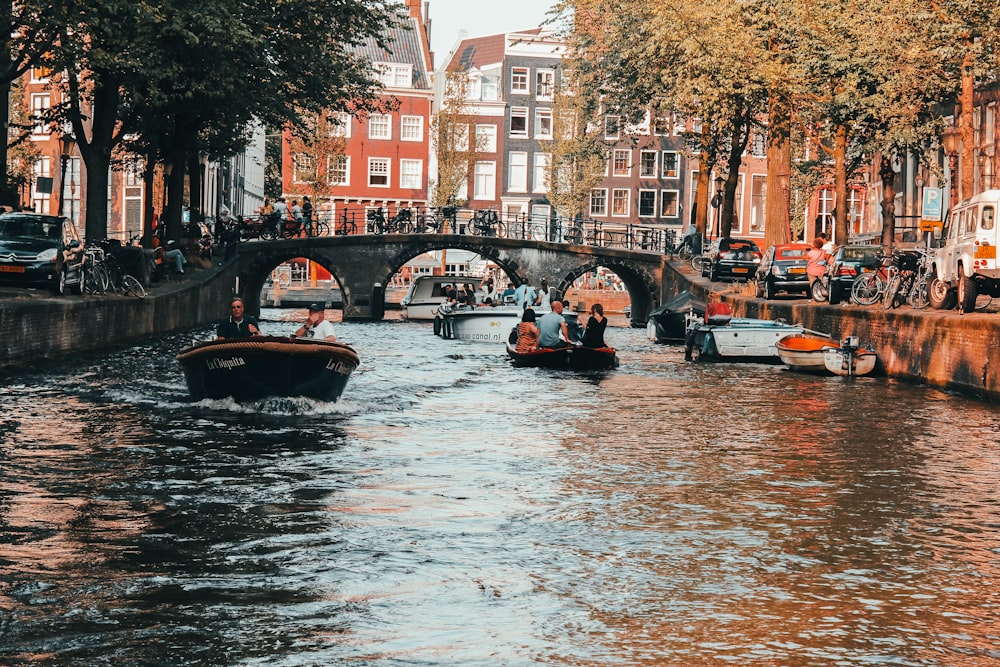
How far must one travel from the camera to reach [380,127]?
91438 mm

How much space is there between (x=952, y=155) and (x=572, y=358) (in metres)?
21.0

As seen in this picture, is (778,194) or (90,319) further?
(778,194)

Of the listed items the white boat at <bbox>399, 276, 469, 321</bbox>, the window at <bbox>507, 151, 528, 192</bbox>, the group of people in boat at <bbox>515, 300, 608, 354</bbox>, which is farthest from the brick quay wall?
the window at <bbox>507, 151, 528, 192</bbox>

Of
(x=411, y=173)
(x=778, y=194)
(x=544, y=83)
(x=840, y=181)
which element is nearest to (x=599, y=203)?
(x=544, y=83)

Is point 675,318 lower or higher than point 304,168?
lower

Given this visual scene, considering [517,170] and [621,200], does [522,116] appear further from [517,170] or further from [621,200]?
[621,200]

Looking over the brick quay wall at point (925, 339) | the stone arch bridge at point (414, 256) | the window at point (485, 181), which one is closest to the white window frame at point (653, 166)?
the window at point (485, 181)

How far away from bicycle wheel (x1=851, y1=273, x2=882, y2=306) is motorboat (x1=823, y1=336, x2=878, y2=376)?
286 centimetres

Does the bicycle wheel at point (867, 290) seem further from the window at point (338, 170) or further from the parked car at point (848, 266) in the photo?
the window at point (338, 170)

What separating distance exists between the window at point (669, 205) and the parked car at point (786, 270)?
1793 inches

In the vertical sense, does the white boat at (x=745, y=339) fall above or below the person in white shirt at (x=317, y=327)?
below

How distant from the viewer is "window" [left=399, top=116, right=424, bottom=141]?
91938mm

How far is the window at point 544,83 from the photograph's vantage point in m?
90.2

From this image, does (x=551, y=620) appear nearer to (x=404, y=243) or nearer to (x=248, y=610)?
(x=248, y=610)
